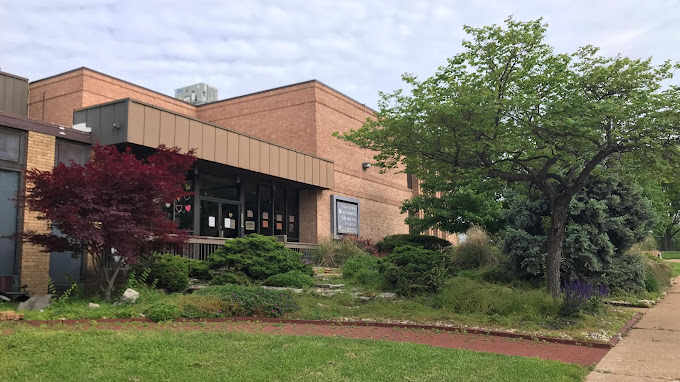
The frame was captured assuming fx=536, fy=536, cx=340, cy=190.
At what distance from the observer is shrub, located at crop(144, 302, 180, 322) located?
8.63 m

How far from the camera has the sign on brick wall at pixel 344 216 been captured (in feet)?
74.4

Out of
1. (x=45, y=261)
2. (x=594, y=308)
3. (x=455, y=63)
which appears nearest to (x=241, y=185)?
(x=45, y=261)

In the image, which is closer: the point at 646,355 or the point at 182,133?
the point at 646,355

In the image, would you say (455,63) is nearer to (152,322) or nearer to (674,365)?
(674,365)

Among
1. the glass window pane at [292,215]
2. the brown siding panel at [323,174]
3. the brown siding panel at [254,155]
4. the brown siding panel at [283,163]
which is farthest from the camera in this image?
the glass window pane at [292,215]

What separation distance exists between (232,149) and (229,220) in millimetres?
2946

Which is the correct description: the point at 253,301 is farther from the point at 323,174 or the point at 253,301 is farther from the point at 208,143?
the point at 323,174

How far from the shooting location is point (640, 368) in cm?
637

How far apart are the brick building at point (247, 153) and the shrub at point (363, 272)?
283cm

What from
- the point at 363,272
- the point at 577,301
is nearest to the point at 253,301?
the point at 363,272

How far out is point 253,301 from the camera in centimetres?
1012

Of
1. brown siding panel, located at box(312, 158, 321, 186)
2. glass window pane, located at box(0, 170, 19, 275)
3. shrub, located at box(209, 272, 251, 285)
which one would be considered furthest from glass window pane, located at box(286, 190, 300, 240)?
glass window pane, located at box(0, 170, 19, 275)

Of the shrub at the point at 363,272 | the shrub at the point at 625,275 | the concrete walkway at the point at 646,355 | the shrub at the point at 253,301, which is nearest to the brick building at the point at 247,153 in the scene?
the shrub at the point at 363,272

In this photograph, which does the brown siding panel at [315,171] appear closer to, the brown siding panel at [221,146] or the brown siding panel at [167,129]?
the brown siding panel at [221,146]
